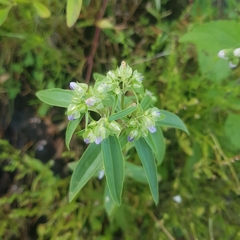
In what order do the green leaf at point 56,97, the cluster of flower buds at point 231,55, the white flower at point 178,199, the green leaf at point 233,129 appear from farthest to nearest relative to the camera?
1. the white flower at point 178,199
2. the green leaf at point 233,129
3. the cluster of flower buds at point 231,55
4. the green leaf at point 56,97

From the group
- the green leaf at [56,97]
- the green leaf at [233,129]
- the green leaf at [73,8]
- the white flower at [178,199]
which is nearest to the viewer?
the green leaf at [56,97]

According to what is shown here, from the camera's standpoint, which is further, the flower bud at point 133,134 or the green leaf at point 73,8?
the green leaf at point 73,8

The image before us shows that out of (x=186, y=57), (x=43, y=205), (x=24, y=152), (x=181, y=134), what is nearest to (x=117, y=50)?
(x=186, y=57)

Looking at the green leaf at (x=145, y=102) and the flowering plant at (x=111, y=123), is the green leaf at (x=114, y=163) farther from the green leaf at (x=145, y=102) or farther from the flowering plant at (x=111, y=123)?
the green leaf at (x=145, y=102)

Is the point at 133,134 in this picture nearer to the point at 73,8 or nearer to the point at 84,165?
the point at 84,165

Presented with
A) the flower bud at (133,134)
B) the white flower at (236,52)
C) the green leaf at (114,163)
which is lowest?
the green leaf at (114,163)

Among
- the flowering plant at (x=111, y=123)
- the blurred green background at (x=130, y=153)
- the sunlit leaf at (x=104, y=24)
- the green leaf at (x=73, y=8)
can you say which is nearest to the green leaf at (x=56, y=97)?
the flowering plant at (x=111, y=123)

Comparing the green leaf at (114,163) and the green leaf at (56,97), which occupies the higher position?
the green leaf at (56,97)

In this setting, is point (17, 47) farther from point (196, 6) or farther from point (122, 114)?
point (122, 114)
